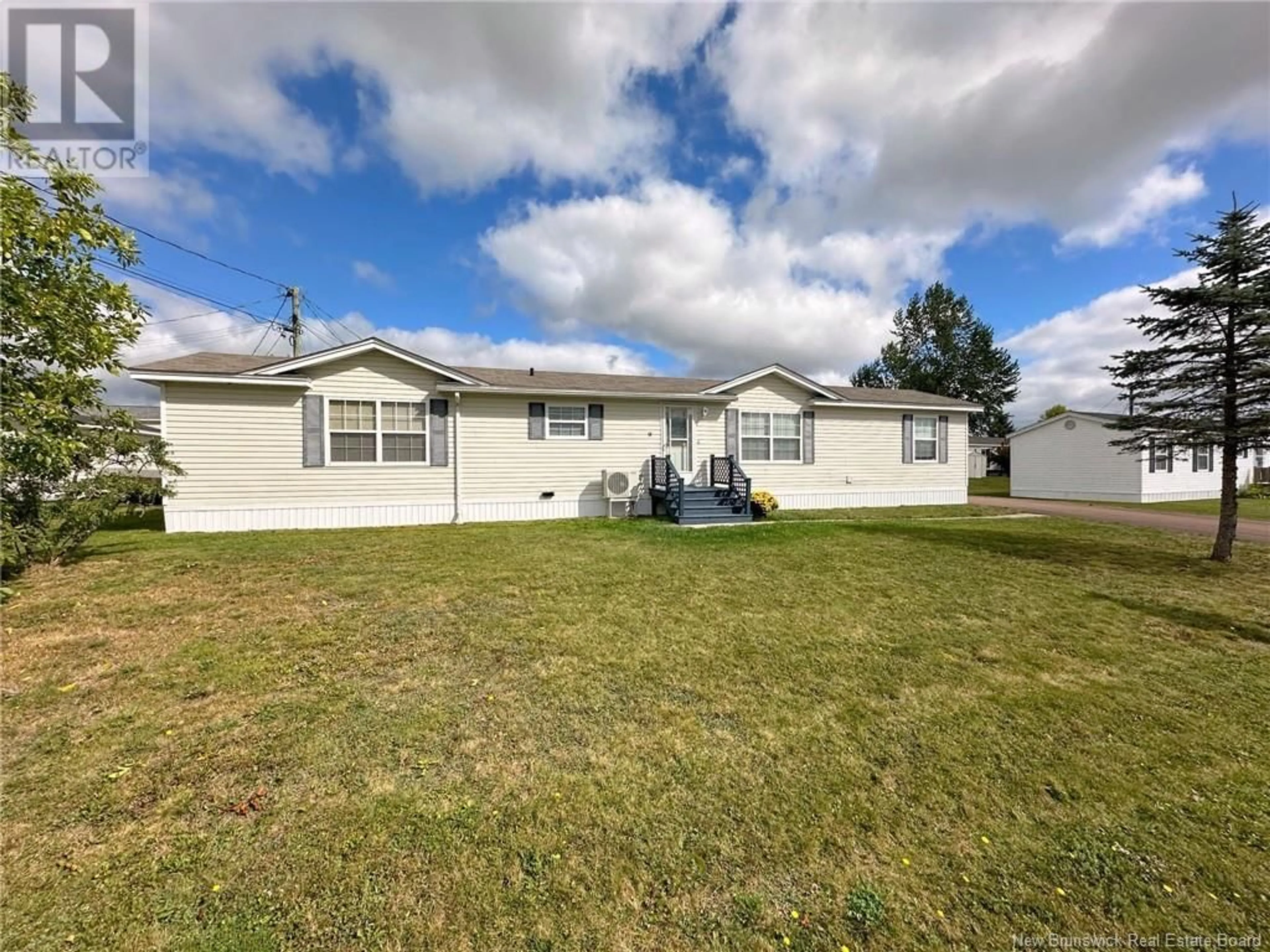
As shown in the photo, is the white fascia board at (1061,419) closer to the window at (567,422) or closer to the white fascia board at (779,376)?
the white fascia board at (779,376)

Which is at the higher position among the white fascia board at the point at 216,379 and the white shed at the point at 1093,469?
the white fascia board at the point at 216,379

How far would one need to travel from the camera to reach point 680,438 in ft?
47.4

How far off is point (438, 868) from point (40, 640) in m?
4.99

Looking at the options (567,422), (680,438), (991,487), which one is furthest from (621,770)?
(991,487)

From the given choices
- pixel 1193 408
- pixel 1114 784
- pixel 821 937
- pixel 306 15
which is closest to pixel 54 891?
pixel 821 937

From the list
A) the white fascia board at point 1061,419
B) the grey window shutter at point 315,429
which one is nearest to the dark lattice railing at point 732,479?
the grey window shutter at point 315,429

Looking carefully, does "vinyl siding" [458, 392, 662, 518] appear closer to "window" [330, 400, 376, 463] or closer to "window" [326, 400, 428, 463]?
"window" [326, 400, 428, 463]

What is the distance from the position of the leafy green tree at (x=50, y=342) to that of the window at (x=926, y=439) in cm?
1905

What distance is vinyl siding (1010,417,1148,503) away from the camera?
1962cm

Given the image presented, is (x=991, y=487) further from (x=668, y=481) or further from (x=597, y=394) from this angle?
(x=597, y=394)

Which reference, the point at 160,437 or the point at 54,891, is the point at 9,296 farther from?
the point at 54,891

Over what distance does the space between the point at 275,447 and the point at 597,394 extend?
7.43m

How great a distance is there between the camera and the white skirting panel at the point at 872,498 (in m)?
15.7

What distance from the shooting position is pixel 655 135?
42.0 ft
